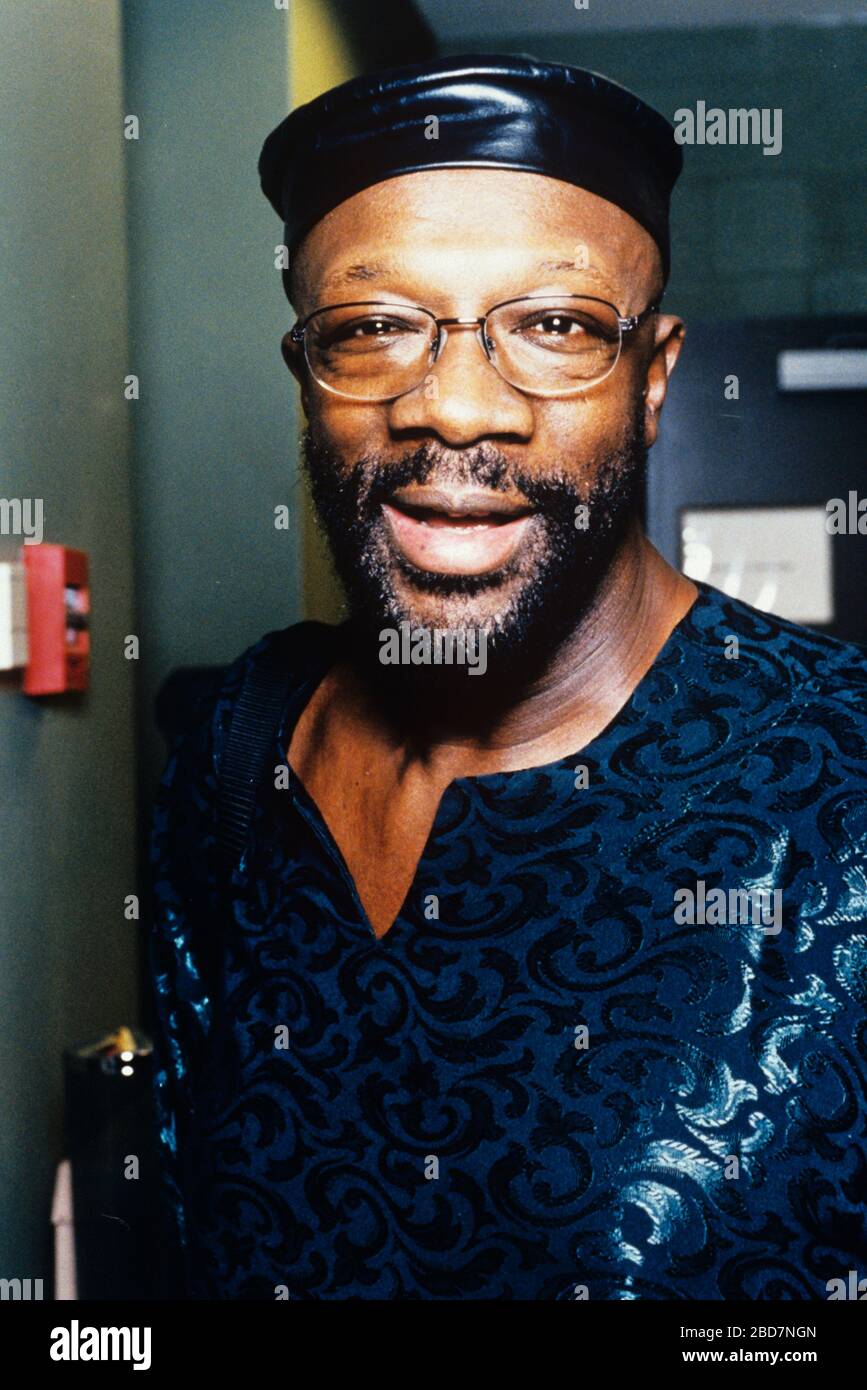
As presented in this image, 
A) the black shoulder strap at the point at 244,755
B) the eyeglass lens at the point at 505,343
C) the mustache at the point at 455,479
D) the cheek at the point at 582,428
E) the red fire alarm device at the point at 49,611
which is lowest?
the black shoulder strap at the point at 244,755

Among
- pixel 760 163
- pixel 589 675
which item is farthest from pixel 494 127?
pixel 760 163

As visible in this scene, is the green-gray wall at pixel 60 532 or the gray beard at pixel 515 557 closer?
the gray beard at pixel 515 557

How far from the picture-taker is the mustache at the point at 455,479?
2.14 ft

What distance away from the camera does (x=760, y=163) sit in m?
1.23

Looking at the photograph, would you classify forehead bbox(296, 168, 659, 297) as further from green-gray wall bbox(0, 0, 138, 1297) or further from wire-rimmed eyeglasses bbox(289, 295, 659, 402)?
green-gray wall bbox(0, 0, 138, 1297)

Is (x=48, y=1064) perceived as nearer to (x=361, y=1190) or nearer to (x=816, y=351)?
(x=361, y=1190)

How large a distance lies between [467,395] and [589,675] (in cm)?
16

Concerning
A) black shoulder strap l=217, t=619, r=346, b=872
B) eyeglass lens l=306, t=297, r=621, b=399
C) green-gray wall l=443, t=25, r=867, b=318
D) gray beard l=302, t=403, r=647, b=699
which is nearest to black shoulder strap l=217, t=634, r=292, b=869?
black shoulder strap l=217, t=619, r=346, b=872

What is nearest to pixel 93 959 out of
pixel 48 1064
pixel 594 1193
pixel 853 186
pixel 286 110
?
pixel 48 1064

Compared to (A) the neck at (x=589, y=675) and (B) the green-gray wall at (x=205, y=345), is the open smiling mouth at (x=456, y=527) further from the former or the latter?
(B) the green-gray wall at (x=205, y=345)

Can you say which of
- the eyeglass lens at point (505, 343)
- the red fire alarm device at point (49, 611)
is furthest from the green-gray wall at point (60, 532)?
the eyeglass lens at point (505, 343)

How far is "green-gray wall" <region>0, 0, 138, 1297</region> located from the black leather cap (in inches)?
8.6

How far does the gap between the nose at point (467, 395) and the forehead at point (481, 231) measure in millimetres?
30

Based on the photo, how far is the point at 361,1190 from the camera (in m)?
0.68
